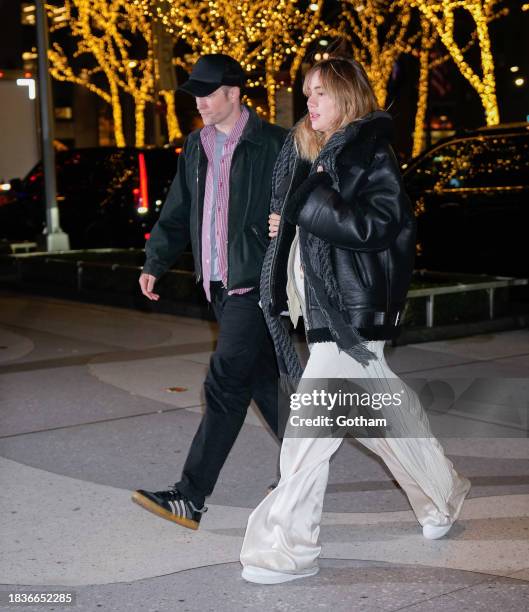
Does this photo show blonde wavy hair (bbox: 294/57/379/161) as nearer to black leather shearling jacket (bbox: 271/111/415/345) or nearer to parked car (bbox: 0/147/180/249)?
black leather shearling jacket (bbox: 271/111/415/345)

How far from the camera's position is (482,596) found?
13.5ft

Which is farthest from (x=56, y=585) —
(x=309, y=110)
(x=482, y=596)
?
(x=309, y=110)

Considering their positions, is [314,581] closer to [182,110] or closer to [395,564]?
[395,564]

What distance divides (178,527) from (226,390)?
2.08 ft

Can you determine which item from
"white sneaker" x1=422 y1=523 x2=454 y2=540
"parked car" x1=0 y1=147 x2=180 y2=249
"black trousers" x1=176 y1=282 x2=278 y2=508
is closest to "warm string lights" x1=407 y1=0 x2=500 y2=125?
"parked car" x1=0 y1=147 x2=180 y2=249

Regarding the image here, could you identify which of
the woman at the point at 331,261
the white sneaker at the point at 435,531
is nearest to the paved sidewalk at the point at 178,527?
the white sneaker at the point at 435,531

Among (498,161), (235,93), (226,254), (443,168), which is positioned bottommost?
(443,168)

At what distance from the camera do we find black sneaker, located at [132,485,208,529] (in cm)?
495

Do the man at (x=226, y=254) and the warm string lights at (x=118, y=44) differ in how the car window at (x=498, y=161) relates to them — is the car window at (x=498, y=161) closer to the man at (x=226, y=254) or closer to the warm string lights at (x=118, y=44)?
the man at (x=226, y=254)

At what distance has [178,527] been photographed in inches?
198

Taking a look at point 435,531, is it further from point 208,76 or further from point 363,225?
point 208,76

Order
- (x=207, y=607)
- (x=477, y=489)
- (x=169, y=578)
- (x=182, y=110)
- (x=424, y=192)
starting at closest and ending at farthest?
1. (x=207, y=607)
2. (x=169, y=578)
3. (x=477, y=489)
4. (x=424, y=192)
5. (x=182, y=110)

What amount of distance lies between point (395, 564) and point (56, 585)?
4.27 feet

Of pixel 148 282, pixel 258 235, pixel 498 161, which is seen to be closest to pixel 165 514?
pixel 148 282
